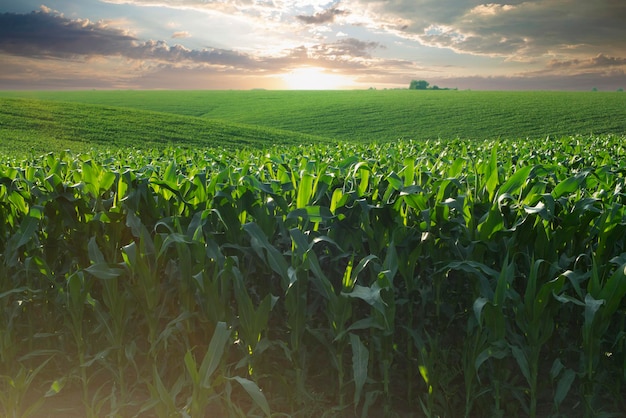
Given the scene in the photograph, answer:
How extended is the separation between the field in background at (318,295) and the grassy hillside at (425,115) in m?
35.7

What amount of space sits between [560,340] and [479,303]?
1326 mm

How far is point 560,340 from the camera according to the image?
12.8ft

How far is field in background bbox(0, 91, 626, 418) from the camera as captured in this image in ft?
10.6

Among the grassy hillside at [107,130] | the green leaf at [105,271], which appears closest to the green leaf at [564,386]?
the green leaf at [105,271]

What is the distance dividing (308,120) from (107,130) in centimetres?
1996

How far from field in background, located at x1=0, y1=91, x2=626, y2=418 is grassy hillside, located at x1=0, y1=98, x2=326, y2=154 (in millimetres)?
28130

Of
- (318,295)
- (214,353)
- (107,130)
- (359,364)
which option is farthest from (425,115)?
(214,353)

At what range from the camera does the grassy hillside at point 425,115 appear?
43250 mm

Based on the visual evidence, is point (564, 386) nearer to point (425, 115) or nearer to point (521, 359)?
point (521, 359)

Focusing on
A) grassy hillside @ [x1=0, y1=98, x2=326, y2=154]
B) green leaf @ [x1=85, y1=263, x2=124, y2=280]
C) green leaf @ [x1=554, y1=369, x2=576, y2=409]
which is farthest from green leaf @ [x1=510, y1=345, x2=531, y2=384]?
grassy hillside @ [x1=0, y1=98, x2=326, y2=154]

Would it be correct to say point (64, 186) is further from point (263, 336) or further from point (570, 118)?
point (570, 118)

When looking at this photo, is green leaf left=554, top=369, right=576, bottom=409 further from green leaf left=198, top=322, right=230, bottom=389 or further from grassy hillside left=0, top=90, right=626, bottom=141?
grassy hillside left=0, top=90, right=626, bottom=141

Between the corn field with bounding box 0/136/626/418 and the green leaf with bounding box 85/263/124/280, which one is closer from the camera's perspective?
the corn field with bounding box 0/136/626/418

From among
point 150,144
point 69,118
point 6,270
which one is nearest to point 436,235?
point 6,270
